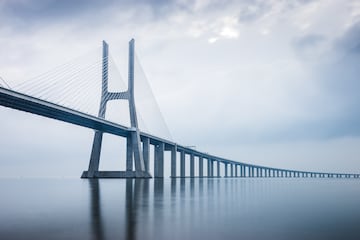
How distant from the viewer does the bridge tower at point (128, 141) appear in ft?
157

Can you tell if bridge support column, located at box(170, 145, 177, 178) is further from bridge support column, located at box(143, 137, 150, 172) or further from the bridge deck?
the bridge deck

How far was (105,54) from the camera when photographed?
171 feet

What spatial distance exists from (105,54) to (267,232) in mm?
47446

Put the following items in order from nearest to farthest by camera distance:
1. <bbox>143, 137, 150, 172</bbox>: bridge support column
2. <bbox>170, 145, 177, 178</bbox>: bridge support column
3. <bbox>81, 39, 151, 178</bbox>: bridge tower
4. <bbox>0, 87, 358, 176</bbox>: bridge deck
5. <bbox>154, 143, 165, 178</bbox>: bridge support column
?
<bbox>0, 87, 358, 176</bbox>: bridge deck → <bbox>81, 39, 151, 178</bbox>: bridge tower → <bbox>143, 137, 150, 172</bbox>: bridge support column → <bbox>154, 143, 165, 178</bbox>: bridge support column → <bbox>170, 145, 177, 178</bbox>: bridge support column

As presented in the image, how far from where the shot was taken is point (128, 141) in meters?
50.1

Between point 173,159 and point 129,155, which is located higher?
point 129,155

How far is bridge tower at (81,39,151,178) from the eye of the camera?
47.7 metres

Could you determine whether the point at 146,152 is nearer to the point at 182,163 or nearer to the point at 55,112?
the point at 55,112

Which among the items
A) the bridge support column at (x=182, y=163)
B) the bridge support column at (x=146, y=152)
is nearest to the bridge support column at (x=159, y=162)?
the bridge support column at (x=146, y=152)

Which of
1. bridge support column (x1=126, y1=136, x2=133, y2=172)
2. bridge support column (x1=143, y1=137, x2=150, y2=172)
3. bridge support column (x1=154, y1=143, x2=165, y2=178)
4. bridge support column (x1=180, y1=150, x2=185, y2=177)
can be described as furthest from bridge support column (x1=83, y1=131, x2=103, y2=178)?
bridge support column (x1=180, y1=150, x2=185, y2=177)

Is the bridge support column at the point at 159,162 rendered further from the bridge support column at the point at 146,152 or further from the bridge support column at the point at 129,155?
the bridge support column at the point at 129,155

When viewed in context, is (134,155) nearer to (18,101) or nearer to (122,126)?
(122,126)

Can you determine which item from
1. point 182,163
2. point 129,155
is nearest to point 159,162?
point 129,155

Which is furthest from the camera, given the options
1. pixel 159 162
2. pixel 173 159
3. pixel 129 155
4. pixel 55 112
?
pixel 173 159
